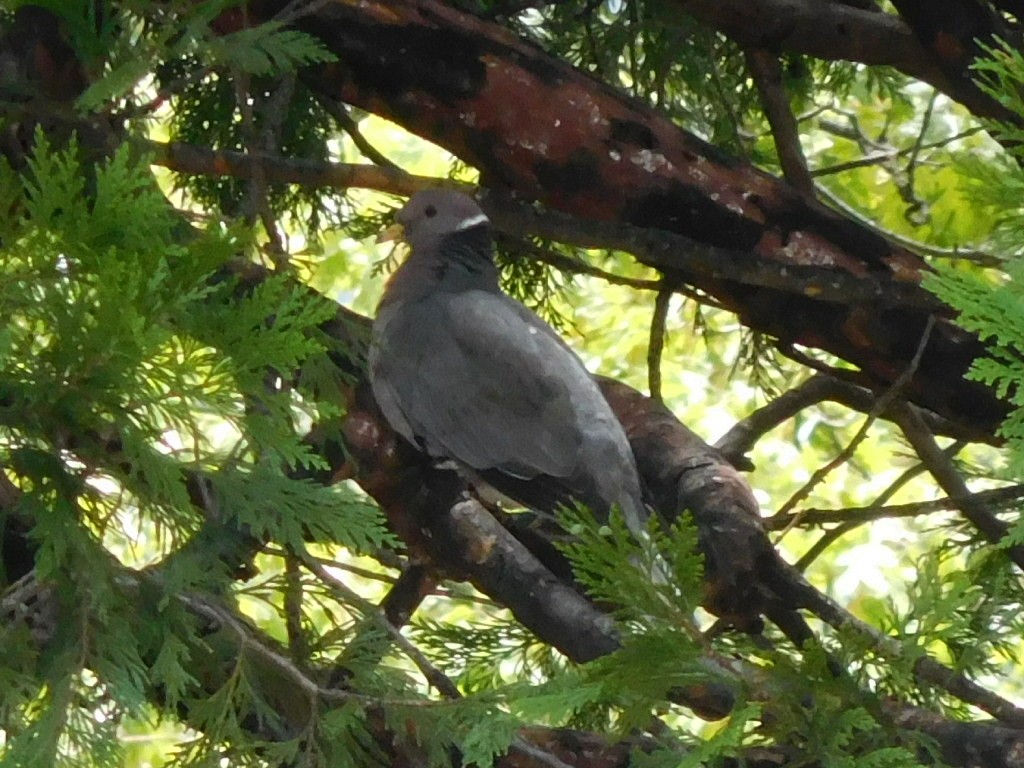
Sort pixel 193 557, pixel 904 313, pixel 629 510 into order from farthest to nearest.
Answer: pixel 629 510 → pixel 904 313 → pixel 193 557

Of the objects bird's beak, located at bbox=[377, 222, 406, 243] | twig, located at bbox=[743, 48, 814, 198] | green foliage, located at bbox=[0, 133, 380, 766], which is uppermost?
twig, located at bbox=[743, 48, 814, 198]

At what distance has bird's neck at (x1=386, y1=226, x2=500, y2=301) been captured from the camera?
2109 millimetres

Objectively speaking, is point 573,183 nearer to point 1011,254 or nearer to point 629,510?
point 629,510

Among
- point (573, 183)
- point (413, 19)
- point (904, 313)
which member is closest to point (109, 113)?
point (413, 19)

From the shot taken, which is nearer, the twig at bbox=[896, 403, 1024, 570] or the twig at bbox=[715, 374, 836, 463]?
the twig at bbox=[896, 403, 1024, 570]

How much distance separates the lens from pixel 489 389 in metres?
2.00

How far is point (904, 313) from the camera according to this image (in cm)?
160

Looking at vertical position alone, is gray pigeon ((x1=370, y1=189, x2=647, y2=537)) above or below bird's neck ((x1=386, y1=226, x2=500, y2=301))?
below

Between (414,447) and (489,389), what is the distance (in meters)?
0.27

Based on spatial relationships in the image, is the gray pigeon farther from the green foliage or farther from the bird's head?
the green foliage

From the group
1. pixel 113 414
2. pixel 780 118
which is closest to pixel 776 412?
pixel 780 118

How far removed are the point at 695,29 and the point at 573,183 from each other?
411mm

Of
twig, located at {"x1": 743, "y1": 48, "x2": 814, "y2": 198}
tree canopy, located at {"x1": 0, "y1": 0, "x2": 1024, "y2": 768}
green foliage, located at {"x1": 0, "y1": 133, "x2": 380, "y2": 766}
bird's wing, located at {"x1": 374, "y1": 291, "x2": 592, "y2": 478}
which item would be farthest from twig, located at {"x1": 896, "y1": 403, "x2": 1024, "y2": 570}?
green foliage, located at {"x1": 0, "y1": 133, "x2": 380, "y2": 766}

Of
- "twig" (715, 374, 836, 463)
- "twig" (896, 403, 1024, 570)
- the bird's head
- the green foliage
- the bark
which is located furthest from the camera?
the bird's head
